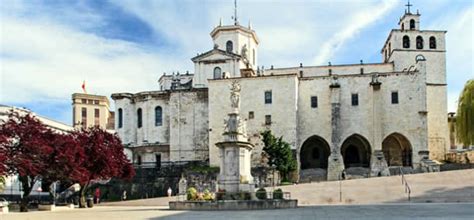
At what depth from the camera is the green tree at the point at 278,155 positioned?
53500 millimetres

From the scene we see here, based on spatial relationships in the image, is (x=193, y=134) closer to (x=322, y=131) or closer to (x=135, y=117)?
(x=135, y=117)

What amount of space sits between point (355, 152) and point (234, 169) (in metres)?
34.3

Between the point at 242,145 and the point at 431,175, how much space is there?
18.8 m

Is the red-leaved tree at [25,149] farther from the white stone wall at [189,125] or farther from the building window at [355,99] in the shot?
the building window at [355,99]

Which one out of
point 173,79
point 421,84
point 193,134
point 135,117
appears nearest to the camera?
point 421,84

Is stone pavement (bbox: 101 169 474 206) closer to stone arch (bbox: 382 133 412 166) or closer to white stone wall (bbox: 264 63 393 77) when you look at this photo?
stone arch (bbox: 382 133 412 166)

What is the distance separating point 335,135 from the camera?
189ft


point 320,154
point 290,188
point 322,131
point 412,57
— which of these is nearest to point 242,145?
point 290,188

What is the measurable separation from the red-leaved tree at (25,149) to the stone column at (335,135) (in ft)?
96.0

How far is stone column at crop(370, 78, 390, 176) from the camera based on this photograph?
55.9 m

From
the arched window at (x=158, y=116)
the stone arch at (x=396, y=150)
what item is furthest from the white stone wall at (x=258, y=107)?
the stone arch at (x=396, y=150)

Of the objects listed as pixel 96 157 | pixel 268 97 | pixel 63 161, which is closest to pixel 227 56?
pixel 268 97

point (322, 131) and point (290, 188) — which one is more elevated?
point (322, 131)

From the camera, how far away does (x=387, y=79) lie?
2296 inches
